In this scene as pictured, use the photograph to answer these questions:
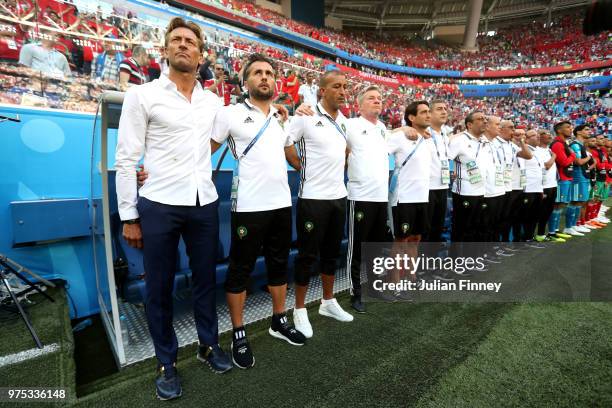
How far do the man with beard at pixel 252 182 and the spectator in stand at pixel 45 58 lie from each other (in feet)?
12.9

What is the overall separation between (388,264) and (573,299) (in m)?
1.75

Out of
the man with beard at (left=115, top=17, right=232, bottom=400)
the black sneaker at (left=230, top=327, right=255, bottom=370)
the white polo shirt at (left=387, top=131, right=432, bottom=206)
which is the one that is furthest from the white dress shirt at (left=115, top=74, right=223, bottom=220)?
the white polo shirt at (left=387, top=131, right=432, bottom=206)

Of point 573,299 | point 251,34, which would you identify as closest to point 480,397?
point 573,299

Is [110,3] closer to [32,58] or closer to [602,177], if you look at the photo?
[32,58]

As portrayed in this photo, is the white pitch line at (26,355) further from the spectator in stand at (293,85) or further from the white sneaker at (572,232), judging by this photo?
the spectator in stand at (293,85)

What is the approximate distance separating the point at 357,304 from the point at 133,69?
18.7 feet

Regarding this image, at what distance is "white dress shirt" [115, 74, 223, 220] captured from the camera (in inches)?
62.3

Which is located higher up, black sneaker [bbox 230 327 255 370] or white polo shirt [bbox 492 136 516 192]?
white polo shirt [bbox 492 136 516 192]

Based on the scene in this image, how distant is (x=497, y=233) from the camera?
172 inches

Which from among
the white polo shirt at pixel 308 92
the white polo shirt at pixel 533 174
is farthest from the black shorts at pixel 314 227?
the white polo shirt at pixel 308 92

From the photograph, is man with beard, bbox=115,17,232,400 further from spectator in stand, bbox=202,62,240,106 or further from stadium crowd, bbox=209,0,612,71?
stadium crowd, bbox=209,0,612,71

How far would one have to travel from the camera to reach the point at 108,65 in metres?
5.65

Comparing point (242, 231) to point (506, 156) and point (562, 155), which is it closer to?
point (506, 156)

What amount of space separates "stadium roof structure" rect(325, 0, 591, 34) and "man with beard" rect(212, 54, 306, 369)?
115ft
